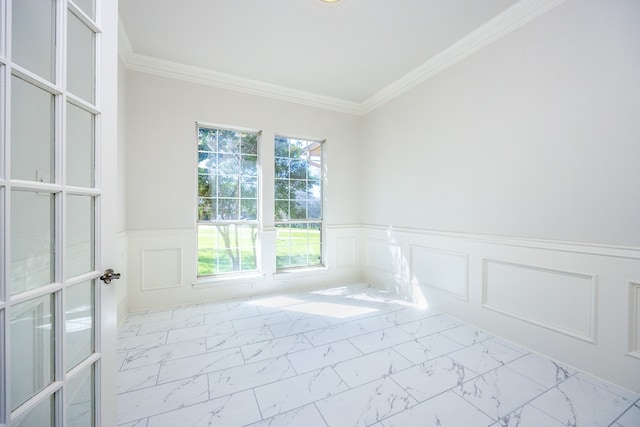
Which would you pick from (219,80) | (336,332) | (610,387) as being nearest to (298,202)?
(219,80)

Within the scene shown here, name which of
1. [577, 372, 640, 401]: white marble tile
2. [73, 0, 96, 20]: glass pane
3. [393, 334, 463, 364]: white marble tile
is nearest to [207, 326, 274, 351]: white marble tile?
[393, 334, 463, 364]: white marble tile

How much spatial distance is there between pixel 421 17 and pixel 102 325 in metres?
3.21

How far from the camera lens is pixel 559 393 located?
1755 millimetres

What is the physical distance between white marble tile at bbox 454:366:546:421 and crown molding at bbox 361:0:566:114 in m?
2.93

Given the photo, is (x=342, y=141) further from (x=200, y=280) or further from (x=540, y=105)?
(x=200, y=280)

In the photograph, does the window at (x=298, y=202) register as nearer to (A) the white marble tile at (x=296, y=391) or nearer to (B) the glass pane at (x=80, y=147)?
(A) the white marble tile at (x=296, y=391)

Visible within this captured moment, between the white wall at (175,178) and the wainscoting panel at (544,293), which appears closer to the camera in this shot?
the wainscoting panel at (544,293)

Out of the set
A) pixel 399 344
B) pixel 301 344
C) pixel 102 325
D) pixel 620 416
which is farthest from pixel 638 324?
pixel 102 325

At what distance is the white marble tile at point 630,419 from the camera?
4.95 ft

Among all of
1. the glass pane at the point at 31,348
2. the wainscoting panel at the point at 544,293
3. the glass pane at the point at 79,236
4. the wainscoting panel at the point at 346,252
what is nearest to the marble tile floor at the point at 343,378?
the wainscoting panel at the point at 544,293

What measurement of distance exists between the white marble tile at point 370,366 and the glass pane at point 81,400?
1.44 meters

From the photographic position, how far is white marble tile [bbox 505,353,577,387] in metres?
1.90

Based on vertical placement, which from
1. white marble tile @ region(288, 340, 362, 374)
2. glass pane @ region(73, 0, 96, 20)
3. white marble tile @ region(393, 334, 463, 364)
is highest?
glass pane @ region(73, 0, 96, 20)

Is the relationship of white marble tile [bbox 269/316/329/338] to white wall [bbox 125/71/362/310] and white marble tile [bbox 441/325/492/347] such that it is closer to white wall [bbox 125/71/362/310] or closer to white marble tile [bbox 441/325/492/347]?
white wall [bbox 125/71/362/310]
